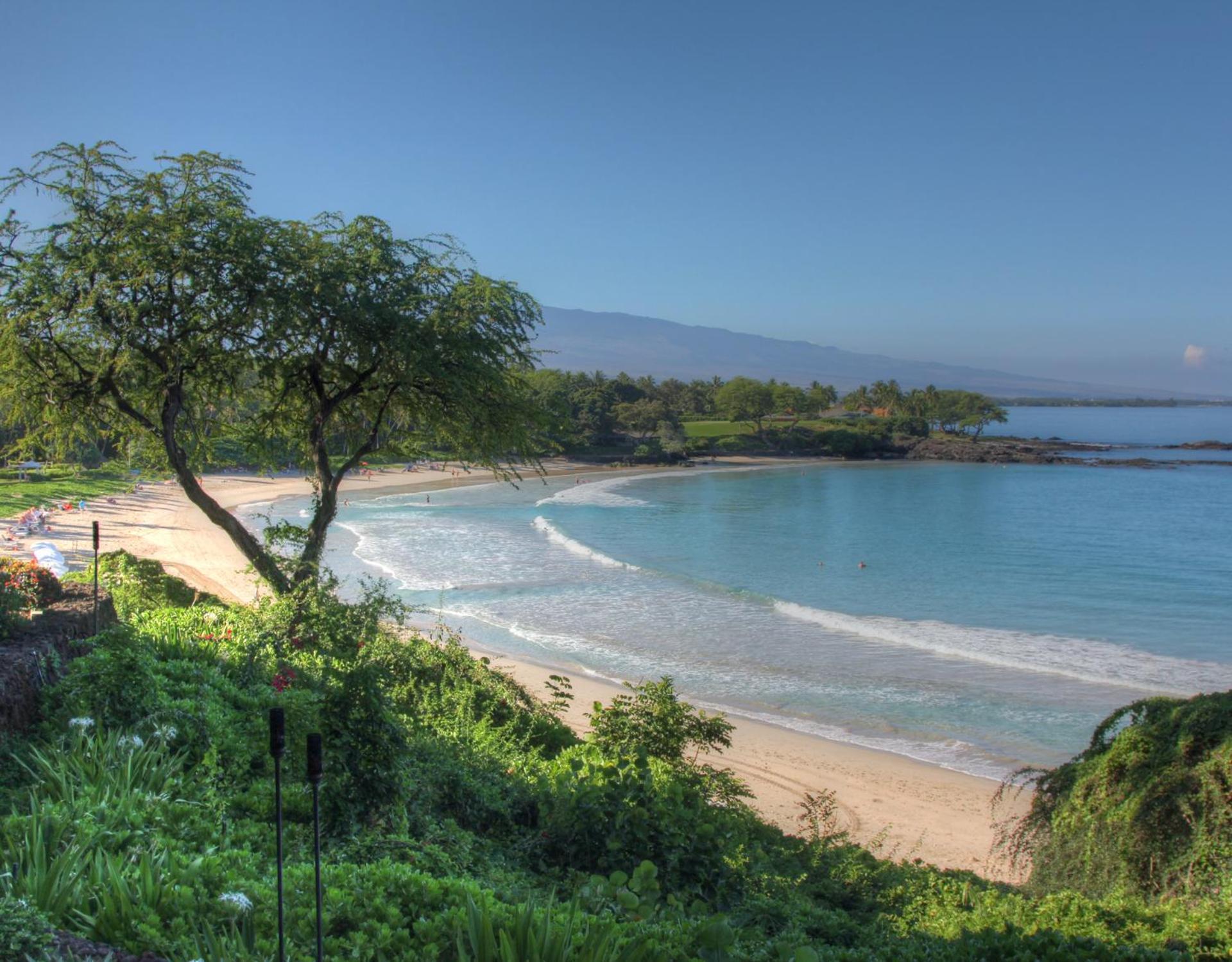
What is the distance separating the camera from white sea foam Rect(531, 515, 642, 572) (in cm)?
3412

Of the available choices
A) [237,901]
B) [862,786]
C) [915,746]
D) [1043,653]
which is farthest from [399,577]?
[237,901]

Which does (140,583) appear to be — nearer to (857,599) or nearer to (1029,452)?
(857,599)

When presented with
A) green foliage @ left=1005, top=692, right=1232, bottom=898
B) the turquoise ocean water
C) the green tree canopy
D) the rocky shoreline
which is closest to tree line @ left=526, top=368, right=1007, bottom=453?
the green tree canopy

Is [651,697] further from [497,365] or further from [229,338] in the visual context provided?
[229,338]

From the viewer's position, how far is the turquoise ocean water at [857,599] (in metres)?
18.4

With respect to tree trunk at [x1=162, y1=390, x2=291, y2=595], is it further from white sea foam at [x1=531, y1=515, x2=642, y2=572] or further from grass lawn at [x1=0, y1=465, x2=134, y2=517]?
grass lawn at [x1=0, y1=465, x2=134, y2=517]

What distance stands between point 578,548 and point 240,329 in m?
27.4

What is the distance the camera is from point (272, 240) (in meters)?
10.9

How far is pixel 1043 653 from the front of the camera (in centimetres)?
2259

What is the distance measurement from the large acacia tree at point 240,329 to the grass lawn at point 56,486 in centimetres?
2959

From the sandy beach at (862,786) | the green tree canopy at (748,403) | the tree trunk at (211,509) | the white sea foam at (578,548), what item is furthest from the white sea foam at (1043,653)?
the green tree canopy at (748,403)

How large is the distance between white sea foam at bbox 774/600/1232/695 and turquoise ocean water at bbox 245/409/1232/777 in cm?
9

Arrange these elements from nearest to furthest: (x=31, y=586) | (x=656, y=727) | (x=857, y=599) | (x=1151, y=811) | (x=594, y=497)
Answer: (x=1151, y=811), (x=31, y=586), (x=656, y=727), (x=857, y=599), (x=594, y=497)

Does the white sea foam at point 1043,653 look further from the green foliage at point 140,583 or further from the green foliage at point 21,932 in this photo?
the green foliage at point 21,932
